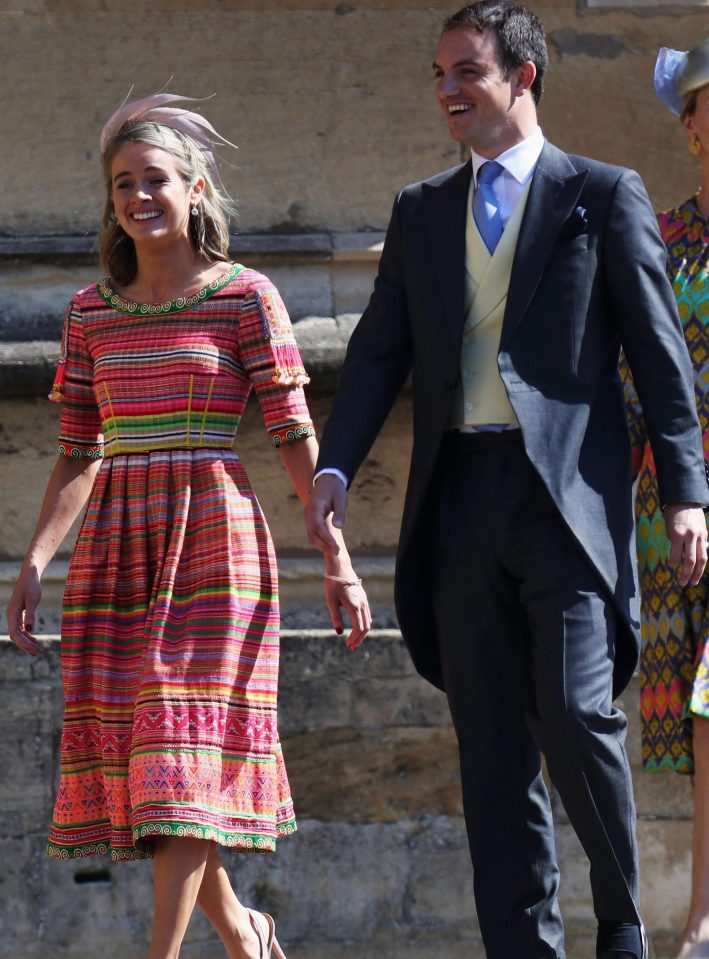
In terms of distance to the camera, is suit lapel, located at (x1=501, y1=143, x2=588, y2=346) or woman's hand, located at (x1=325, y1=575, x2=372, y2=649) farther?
woman's hand, located at (x1=325, y1=575, x2=372, y2=649)

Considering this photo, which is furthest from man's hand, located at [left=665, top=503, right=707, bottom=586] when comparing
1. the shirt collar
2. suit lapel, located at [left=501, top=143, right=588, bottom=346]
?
the shirt collar

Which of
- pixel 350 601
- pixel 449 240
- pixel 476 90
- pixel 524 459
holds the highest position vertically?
pixel 476 90

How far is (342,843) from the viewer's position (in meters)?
5.39

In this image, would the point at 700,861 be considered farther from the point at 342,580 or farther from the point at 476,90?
the point at 476,90

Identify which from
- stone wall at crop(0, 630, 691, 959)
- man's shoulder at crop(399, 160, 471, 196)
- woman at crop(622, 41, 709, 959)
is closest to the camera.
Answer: man's shoulder at crop(399, 160, 471, 196)

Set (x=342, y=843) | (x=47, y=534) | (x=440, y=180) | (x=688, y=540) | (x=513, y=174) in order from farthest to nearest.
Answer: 1. (x=342, y=843)
2. (x=47, y=534)
3. (x=440, y=180)
4. (x=513, y=174)
5. (x=688, y=540)

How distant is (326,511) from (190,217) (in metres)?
1.03

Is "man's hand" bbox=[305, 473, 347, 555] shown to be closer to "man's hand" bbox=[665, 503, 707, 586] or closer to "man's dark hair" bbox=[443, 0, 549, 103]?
"man's hand" bbox=[665, 503, 707, 586]

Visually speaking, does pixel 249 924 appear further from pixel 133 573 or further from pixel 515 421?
pixel 515 421

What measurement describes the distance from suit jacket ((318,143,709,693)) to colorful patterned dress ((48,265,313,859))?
423 mm

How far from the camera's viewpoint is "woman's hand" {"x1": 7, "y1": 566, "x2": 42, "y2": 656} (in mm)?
4527

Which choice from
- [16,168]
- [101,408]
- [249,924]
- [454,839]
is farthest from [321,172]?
[249,924]

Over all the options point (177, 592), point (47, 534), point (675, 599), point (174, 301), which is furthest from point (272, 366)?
point (675, 599)

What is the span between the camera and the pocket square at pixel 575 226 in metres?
4.02
